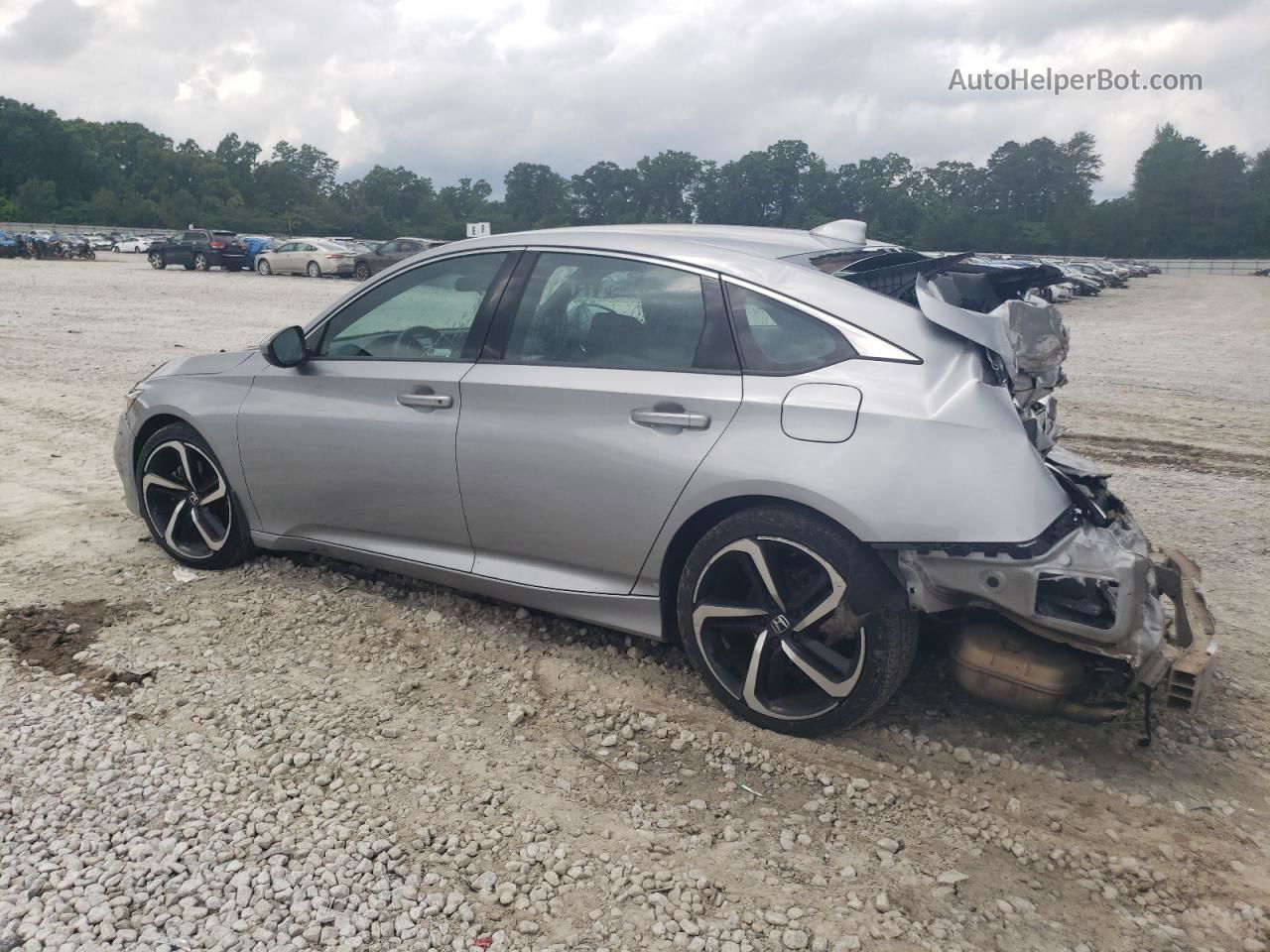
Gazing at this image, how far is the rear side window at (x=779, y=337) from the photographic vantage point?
10.2 ft

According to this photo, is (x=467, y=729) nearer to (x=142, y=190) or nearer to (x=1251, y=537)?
(x=1251, y=537)

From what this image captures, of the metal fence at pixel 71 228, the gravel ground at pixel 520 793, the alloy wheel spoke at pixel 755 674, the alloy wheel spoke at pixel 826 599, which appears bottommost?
the gravel ground at pixel 520 793

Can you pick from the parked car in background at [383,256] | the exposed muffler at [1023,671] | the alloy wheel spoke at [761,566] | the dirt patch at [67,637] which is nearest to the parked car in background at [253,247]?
the parked car in background at [383,256]

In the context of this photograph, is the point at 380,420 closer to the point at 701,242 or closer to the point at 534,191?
the point at 701,242

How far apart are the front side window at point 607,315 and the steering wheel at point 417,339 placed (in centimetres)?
47

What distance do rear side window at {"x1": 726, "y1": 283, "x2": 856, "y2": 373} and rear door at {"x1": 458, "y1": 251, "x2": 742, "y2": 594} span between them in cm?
7

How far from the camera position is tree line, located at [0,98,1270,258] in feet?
324

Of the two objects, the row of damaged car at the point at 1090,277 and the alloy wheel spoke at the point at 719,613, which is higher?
the row of damaged car at the point at 1090,277

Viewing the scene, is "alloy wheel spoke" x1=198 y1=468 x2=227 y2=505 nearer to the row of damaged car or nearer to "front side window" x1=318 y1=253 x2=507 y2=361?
"front side window" x1=318 y1=253 x2=507 y2=361

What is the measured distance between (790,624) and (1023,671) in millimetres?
720

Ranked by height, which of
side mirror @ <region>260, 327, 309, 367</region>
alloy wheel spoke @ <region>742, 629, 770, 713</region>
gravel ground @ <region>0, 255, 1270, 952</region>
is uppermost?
side mirror @ <region>260, 327, 309, 367</region>

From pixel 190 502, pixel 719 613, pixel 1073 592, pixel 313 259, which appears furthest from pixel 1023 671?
pixel 313 259

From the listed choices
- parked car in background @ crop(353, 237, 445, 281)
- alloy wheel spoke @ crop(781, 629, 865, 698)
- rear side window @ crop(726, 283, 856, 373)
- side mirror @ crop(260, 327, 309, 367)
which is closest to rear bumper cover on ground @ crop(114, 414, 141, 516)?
side mirror @ crop(260, 327, 309, 367)

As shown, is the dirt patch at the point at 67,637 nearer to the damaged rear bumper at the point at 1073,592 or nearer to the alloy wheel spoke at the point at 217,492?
the alloy wheel spoke at the point at 217,492
